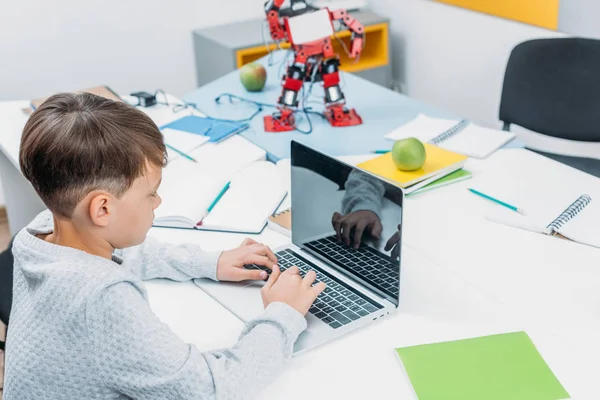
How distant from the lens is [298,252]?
4.74 feet

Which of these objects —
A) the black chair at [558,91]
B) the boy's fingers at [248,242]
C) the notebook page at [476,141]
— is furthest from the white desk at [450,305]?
the black chair at [558,91]

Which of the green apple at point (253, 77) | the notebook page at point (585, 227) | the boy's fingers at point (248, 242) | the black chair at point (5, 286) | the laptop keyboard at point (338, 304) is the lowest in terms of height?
the black chair at point (5, 286)

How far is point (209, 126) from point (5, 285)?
762 mm

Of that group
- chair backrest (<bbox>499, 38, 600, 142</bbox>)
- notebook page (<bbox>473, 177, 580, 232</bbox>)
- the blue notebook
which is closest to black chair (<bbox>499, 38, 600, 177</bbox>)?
chair backrest (<bbox>499, 38, 600, 142</bbox>)

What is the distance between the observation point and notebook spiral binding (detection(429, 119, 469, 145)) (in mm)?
1975

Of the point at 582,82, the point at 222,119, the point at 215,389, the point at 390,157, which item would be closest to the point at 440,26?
the point at 582,82

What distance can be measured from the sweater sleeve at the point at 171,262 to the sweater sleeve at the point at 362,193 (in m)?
0.28

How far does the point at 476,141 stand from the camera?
6.42ft

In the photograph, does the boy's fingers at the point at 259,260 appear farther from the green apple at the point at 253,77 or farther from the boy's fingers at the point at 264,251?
the green apple at the point at 253,77

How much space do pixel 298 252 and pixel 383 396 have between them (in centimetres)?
45

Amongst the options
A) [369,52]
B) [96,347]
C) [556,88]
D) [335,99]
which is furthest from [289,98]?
[369,52]

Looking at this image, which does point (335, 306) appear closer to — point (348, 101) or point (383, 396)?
point (383, 396)

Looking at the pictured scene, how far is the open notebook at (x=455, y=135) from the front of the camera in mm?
1913

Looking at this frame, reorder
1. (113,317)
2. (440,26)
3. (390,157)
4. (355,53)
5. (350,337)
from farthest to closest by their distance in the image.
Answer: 1. (440,26)
2. (355,53)
3. (390,157)
4. (350,337)
5. (113,317)
